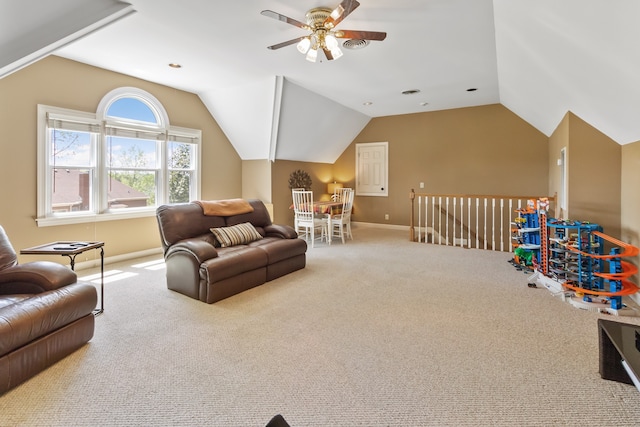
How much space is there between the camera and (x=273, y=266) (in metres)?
3.97

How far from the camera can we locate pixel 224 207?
4344 mm

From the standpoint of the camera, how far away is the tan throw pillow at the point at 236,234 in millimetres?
3969

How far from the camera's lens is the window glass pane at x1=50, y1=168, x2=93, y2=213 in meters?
4.27

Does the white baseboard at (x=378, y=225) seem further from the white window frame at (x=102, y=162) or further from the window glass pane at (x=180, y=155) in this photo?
the window glass pane at (x=180, y=155)

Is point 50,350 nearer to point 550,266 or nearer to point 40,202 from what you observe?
point 40,202

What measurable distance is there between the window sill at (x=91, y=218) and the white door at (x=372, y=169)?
5.01 m

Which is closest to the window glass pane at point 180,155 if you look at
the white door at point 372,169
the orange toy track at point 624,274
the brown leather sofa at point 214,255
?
the brown leather sofa at point 214,255

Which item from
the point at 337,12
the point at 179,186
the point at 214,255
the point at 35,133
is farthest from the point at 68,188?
the point at 337,12

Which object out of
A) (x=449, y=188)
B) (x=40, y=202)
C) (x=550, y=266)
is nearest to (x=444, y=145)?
(x=449, y=188)

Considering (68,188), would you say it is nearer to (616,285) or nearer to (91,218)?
(91,218)

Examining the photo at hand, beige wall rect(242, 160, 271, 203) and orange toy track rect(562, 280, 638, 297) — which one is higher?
beige wall rect(242, 160, 271, 203)

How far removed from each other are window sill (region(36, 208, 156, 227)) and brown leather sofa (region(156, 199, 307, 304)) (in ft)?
5.25

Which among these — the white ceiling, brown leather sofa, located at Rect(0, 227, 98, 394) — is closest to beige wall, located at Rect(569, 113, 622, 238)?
the white ceiling

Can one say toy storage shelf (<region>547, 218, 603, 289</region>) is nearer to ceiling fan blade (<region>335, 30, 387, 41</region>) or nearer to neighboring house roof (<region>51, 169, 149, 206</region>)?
ceiling fan blade (<region>335, 30, 387, 41</region>)
